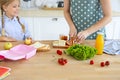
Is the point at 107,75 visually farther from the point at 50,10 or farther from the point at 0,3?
the point at 50,10

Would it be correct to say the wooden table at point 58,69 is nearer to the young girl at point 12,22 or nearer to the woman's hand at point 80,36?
the woman's hand at point 80,36

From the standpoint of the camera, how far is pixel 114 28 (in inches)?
130

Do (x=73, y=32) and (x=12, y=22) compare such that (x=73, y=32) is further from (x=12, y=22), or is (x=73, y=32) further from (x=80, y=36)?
(x=12, y=22)

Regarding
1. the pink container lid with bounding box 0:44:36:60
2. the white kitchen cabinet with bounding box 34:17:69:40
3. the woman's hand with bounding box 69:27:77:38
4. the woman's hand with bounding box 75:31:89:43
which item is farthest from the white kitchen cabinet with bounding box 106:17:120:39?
the pink container lid with bounding box 0:44:36:60

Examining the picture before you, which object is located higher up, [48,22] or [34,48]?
[48,22]

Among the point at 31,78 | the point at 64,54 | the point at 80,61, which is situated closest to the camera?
the point at 31,78

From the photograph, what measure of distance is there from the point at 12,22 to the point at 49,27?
1.03 m

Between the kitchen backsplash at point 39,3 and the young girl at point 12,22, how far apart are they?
109 cm

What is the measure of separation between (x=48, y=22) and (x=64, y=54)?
154 cm

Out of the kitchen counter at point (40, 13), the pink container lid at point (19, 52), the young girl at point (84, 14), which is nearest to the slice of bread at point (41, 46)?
the pink container lid at point (19, 52)

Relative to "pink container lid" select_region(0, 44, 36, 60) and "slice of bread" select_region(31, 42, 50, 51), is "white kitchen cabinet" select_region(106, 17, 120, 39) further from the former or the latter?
"pink container lid" select_region(0, 44, 36, 60)

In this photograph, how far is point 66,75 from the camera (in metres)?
1.28

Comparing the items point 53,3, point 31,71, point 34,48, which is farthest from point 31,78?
point 53,3

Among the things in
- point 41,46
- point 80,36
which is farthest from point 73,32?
point 41,46
